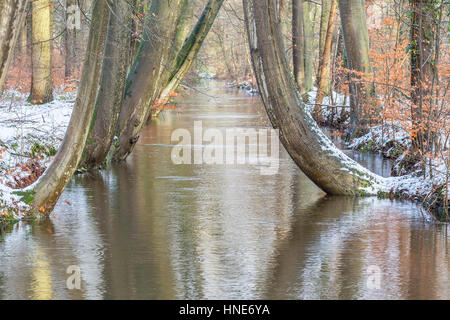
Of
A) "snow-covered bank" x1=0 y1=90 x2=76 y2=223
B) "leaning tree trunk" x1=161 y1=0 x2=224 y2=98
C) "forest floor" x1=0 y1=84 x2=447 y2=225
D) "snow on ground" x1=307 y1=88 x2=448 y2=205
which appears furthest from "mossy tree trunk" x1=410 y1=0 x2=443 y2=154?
"leaning tree trunk" x1=161 y1=0 x2=224 y2=98

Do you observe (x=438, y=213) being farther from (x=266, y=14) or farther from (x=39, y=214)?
(x=39, y=214)

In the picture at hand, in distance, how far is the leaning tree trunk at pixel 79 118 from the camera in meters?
11.7

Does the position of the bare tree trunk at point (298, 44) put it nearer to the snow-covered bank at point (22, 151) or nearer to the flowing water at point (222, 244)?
the snow-covered bank at point (22, 151)

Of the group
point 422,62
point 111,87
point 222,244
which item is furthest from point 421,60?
point 111,87

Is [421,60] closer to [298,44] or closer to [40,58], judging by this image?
[40,58]

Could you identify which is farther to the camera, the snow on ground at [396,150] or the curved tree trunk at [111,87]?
the curved tree trunk at [111,87]

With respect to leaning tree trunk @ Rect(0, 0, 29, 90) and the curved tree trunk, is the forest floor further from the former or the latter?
leaning tree trunk @ Rect(0, 0, 29, 90)

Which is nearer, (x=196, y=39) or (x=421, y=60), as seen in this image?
(x=421, y=60)

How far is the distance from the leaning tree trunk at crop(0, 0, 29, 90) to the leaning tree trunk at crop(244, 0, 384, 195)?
17.3 feet

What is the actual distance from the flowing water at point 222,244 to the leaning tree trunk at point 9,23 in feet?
9.25

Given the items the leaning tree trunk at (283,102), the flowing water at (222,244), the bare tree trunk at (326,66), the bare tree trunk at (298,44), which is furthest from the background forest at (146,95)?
the bare tree trunk at (298,44)

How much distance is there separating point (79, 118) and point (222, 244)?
3425 millimetres

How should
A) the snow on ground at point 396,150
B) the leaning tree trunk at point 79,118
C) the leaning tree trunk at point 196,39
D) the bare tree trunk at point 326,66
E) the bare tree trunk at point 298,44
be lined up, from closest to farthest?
the leaning tree trunk at point 79,118 < the snow on ground at point 396,150 < the leaning tree trunk at point 196,39 < the bare tree trunk at point 326,66 < the bare tree trunk at point 298,44

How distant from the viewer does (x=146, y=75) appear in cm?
1828
